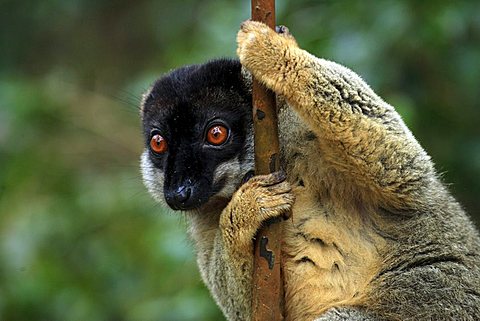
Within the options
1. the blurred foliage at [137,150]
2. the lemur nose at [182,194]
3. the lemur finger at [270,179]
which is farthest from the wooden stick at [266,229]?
the blurred foliage at [137,150]

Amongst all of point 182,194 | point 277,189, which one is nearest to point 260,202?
point 277,189

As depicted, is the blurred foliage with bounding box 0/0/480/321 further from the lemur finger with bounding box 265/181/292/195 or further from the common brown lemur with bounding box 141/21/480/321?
the lemur finger with bounding box 265/181/292/195

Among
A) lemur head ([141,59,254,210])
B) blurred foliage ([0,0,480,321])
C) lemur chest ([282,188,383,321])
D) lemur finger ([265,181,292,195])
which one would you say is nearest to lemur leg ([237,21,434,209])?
lemur chest ([282,188,383,321])

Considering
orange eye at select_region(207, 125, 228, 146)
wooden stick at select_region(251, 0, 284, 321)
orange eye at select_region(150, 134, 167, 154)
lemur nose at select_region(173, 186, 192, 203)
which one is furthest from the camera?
orange eye at select_region(150, 134, 167, 154)

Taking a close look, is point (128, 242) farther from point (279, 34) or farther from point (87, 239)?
point (279, 34)

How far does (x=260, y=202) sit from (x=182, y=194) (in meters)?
0.55

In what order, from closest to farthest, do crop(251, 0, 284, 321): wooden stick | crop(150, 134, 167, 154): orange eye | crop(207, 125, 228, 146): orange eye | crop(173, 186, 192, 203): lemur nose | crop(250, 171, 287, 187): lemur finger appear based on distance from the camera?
crop(251, 0, 284, 321): wooden stick < crop(250, 171, 287, 187): lemur finger < crop(173, 186, 192, 203): lemur nose < crop(207, 125, 228, 146): orange eye < crop(150, 134, 167, 154): orange eye

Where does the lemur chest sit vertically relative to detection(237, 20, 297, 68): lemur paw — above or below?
below

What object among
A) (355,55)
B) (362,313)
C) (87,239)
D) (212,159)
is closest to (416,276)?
(362,313)

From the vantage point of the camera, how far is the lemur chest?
17.9ft

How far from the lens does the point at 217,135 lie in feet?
18.4

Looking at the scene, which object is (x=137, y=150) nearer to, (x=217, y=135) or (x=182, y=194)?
(x=217, y=135)

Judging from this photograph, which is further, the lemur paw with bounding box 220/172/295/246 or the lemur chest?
the lemur chest

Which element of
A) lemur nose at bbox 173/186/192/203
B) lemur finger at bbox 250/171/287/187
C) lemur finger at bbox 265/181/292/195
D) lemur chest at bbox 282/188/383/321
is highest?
lemur nose at bbox 173/186/192/203
